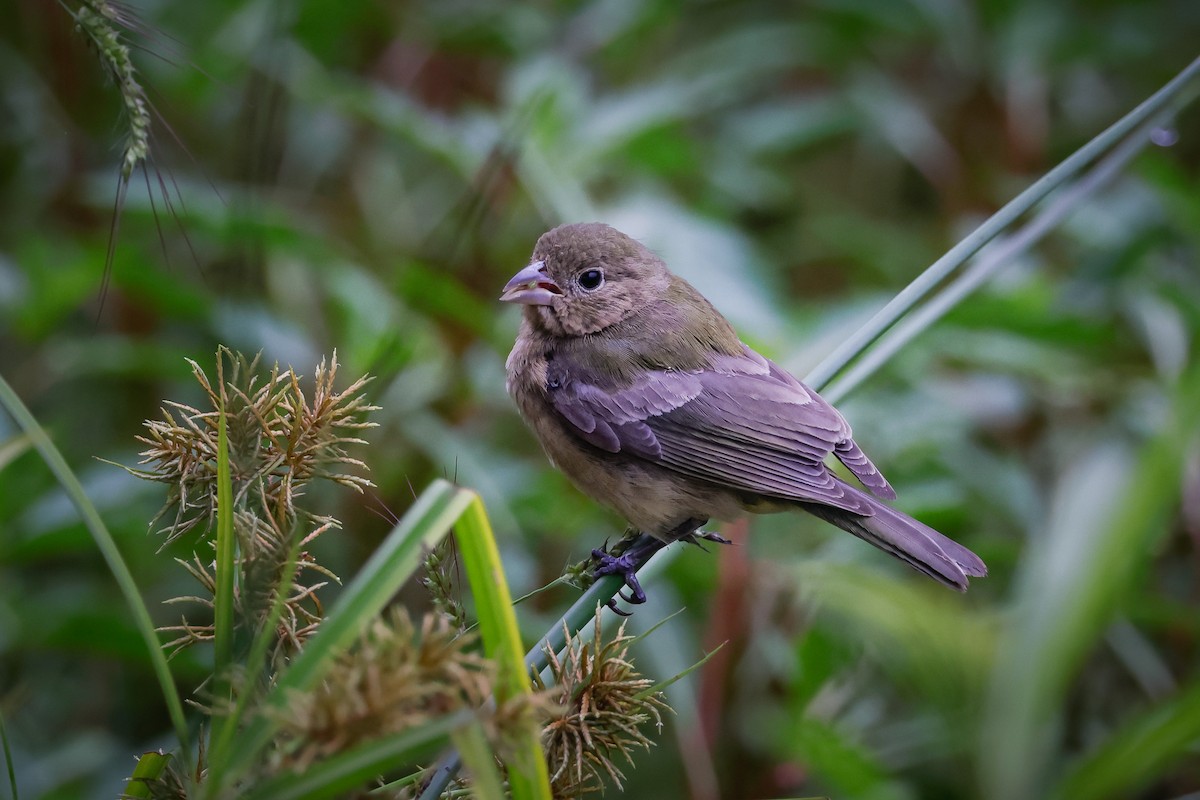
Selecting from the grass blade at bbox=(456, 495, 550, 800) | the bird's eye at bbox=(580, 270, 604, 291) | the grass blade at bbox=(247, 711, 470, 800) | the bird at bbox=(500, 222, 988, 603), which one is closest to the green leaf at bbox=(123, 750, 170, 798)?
the grass blade at bbox=(247, 711, 470, 800)

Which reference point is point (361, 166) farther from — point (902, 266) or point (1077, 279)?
point (1077, 279)

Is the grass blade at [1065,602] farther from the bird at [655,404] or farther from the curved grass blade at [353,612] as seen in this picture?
the curved grass blade at [353,612]

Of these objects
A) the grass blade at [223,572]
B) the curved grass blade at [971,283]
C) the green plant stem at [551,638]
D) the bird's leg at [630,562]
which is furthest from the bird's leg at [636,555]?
the grass blade at [223,572]

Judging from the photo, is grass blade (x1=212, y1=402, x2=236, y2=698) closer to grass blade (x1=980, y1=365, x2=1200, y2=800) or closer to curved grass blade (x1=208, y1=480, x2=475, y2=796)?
curved grass blade (x1=208, y1=480, x2=475, y2=796)

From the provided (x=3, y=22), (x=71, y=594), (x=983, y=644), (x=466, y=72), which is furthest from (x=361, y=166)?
(x=983, y=644)

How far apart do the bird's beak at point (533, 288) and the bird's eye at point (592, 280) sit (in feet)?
0.21

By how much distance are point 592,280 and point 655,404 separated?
337mm

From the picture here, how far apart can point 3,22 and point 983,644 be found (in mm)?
4092

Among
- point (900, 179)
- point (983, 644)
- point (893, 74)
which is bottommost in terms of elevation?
point (983, 644)

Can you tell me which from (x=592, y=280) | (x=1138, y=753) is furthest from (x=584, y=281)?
(x=1138, y=753)

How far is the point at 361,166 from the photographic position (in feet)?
13.5

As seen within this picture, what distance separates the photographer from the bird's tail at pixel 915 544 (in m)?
1.90

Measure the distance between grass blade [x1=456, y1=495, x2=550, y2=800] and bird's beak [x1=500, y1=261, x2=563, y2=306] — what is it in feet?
4.08

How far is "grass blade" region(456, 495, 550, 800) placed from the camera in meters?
1.11
